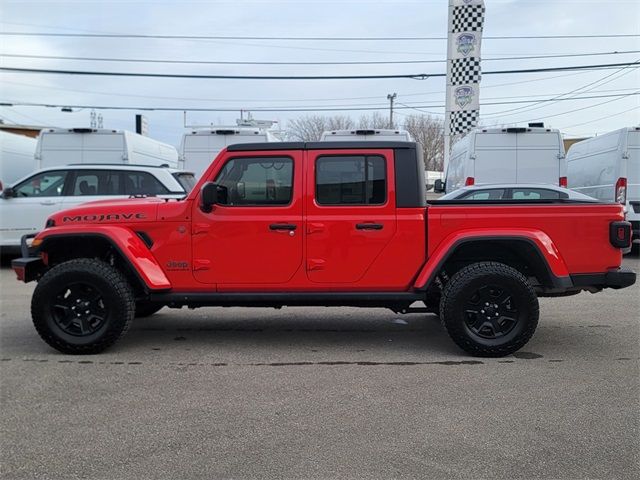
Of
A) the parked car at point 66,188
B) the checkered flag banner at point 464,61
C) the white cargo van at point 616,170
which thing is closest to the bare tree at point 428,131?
the checkered flag banner at point 464,61

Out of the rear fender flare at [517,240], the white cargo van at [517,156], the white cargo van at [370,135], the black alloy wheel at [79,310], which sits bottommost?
the black alloy wheel at [79,310]

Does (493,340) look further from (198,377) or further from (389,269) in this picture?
(198,377)

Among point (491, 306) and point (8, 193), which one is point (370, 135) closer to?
point (491, 306)

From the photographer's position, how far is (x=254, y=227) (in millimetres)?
4926

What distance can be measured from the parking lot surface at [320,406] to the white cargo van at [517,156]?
253 inches

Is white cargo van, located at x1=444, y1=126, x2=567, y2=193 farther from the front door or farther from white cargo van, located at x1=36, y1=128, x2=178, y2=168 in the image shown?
white cargo van, located at x1=36, y1=128, x2=178, y2=168

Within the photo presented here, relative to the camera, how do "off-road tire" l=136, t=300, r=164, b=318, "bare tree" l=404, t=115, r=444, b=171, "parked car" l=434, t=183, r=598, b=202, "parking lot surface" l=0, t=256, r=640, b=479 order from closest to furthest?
"parking lot surface" l=0, t=256, r=640, b=479
"off-road tire" l=136, t=300, r=164, b=318
"parked car" l=434, t=183, r=598, b=202
"bare tree" l=404, t=115, r=444, b=171

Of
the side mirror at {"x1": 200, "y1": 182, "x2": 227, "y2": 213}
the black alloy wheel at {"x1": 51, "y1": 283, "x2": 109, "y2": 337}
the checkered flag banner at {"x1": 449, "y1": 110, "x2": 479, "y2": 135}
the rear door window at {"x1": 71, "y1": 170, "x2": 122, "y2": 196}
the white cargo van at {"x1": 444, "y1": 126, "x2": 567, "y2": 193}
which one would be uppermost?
the checkered flag banner at {"x1": 449, "y1": 110, "x2": 479, "y2": 135}

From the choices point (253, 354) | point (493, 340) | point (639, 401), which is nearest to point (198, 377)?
point (253, 354)

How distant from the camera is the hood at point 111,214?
5070 mm

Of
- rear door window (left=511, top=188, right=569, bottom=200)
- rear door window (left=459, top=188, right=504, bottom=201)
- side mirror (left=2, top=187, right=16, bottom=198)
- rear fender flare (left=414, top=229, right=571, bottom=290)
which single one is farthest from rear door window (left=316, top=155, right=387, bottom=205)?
side mirror (left=2, top=187, right=16, bottom=198)

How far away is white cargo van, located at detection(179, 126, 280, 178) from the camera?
12.3 m

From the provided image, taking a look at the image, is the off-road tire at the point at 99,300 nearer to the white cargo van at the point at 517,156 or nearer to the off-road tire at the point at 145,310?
the off-road tire at the point at 145,310

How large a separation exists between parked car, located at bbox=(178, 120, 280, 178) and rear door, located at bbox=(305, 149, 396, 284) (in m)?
7.53
